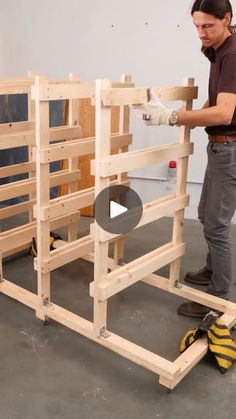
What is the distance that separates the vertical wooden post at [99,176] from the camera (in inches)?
69.6

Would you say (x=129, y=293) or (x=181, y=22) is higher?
(x=181, y=22)

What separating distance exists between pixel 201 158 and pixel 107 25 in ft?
4.51

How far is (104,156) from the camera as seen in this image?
5.98ft

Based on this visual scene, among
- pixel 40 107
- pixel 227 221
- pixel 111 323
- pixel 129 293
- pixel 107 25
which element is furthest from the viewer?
pixel 107 25

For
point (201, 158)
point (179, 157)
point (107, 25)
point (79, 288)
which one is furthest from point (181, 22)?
point (79, 288)

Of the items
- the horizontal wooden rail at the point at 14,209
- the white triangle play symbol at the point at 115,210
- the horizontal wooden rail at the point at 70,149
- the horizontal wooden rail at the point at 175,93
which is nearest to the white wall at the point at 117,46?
the horizontal wooden rail at the point at 70,149

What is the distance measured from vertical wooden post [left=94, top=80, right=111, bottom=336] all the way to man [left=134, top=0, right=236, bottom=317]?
276mm

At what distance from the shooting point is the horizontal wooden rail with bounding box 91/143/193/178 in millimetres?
1827

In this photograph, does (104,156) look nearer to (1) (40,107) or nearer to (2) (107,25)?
(1) (40,107)

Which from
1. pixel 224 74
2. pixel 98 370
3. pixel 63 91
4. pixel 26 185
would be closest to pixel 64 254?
pixel 26 185

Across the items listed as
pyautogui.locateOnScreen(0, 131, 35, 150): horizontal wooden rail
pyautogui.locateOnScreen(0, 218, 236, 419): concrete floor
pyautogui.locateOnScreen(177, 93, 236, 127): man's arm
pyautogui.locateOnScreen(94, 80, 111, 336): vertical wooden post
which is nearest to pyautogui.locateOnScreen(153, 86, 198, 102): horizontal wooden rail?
pyautogui.locateOnScreen(177, 93, 236, 127): man's arm

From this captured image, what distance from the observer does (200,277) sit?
2836 millimetres

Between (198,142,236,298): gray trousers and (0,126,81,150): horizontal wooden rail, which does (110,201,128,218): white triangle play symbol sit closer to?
(198,142,236,298): gray trousers

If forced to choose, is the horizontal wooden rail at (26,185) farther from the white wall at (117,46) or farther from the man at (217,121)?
the white wall at (117,46)
